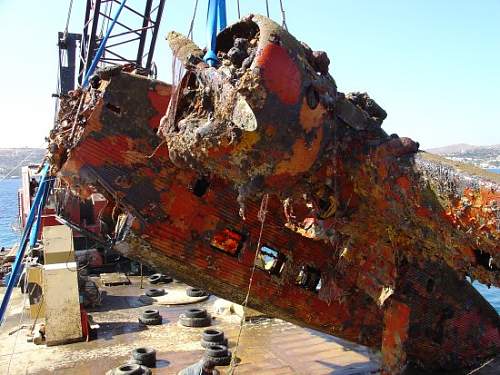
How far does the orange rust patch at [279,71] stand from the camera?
3742 mm

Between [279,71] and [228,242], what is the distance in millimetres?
2968

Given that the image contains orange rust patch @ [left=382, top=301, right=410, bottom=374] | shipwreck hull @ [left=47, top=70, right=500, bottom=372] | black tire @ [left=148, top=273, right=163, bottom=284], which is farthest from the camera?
black tire @ [left=148, top=273, right=163, bottom=284]

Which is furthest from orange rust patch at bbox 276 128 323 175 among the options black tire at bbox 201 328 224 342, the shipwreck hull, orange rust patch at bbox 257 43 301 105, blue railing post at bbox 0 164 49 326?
black tire at bbox 201 328 224 342

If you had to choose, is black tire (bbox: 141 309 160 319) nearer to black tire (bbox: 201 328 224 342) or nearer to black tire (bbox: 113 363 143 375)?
black tire (bbox: 201 328 224 342)

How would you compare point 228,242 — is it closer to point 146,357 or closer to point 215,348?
point 215,348

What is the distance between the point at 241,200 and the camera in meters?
4.19

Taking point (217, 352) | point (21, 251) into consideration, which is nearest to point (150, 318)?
point (217, 352)

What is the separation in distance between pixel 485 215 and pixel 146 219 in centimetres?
364

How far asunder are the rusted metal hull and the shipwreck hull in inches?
0.6

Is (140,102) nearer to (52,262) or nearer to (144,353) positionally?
(144,353)

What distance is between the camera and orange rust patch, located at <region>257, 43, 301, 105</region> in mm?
3742

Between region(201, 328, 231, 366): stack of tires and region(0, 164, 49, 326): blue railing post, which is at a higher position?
region(0, 164, 49, 326): blue railing post

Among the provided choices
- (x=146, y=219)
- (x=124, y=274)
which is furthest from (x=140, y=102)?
(x=124, y=274)

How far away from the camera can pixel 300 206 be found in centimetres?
601
